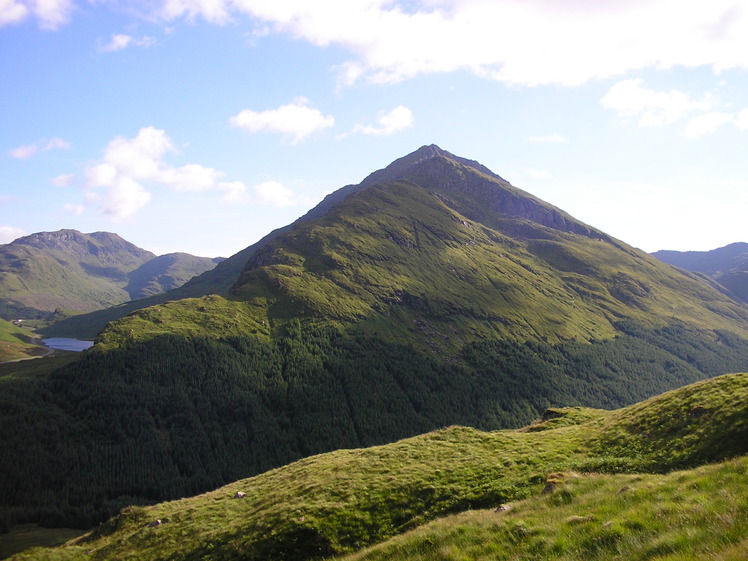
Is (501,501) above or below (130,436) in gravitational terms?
above

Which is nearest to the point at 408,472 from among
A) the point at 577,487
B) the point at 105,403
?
the point at 577,487

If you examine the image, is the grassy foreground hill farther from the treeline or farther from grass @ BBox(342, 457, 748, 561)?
the treeline

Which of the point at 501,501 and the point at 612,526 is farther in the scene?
the point at 501,501

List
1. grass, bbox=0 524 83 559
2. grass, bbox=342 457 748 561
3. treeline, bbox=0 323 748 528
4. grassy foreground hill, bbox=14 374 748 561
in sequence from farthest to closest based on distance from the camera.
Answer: treeline, bbox=0 323 748 528 → grass, bbox=0 524 83 559 → grassy foreground hill, bbox=14 374 748 561 → grass, bbox=342 457 748 561

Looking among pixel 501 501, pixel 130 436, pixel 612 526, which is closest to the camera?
pixel 612 526

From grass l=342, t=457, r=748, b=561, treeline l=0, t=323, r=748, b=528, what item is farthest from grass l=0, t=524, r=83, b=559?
grass l=342, t=457, r=748, b=561

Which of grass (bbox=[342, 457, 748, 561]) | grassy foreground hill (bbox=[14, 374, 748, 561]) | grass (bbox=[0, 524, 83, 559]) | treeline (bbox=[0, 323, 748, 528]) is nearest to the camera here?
grass (bbox=[342, 457, 748, 561])

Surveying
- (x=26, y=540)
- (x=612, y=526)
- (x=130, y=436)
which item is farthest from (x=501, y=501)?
(x=130, y=436)

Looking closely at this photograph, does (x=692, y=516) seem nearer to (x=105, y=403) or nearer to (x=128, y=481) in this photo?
(x=128, y=481)

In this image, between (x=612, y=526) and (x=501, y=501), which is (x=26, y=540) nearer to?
(x=501, y=501)

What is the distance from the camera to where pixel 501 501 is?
96.5 ft

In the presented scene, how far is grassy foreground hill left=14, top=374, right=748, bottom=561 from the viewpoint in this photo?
14766 millimetres

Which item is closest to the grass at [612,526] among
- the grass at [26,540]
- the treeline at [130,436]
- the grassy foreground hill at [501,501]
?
the grassy foreground hill at [501,501]

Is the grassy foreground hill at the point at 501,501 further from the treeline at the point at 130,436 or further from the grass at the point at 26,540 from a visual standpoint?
the treeline at the point at 130,436
